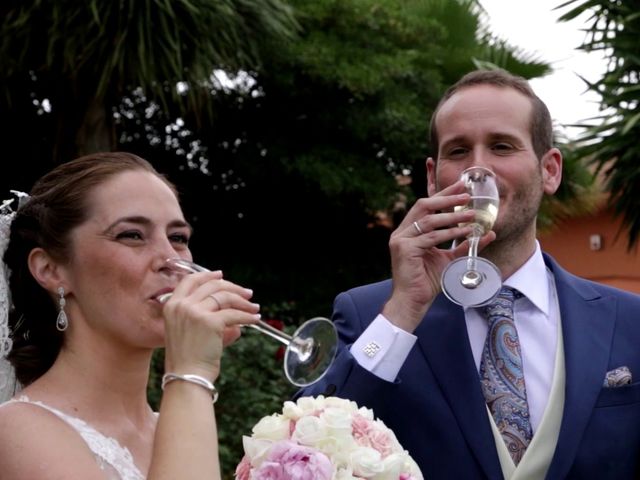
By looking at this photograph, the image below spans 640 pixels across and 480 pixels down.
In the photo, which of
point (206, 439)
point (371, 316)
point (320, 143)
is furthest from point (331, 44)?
point (206, 439)

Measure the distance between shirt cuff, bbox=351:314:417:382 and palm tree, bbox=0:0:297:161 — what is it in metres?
6.60

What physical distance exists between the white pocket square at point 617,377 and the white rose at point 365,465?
2.87 ft

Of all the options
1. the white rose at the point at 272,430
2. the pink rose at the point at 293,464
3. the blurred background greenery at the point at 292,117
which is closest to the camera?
Answer: the pink rose at the point at 293,464

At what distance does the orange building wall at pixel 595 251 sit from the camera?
17484 mm

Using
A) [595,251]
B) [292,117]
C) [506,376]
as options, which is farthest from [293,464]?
[595,251]

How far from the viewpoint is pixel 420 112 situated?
1148 centimetres

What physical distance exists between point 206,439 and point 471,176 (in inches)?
38.0

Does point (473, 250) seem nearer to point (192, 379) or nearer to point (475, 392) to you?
point (475, 392)

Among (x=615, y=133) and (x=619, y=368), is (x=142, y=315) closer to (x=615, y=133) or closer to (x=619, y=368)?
(x=619, y=368)

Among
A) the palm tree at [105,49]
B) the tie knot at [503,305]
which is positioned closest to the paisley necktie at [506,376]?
the tie knot at [503,305]

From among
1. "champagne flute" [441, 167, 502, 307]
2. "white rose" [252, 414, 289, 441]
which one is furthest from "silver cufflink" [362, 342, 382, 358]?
"white rose" [252, 414, 289, 441]

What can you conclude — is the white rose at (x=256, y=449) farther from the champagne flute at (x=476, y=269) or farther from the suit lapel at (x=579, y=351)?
the suit lapel at (x=579, y=351)

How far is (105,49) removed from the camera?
352 inches

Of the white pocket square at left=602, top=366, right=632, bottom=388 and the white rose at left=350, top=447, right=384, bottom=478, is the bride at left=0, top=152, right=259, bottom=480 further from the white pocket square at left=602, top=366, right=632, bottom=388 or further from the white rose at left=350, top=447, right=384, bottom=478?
the white pocket square at left=602, top=366, right=632, bottom=388
